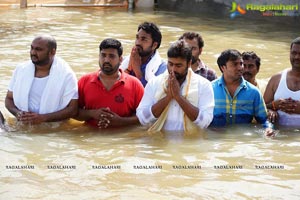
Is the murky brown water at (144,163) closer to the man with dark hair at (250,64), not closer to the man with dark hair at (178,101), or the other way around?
the man with dark hair at (178,101)

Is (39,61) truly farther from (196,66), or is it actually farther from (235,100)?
(235,100)

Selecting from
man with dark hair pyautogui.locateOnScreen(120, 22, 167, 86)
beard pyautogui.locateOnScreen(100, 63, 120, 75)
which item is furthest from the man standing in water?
man with dark hair pyautogui.locateOnScreen(120, 22, 167, 86)

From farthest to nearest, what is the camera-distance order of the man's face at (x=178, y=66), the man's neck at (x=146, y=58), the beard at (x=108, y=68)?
1. the man's neck at (x=146, y=58)
2. the beard at (x=108, y=68)
3. the man's face at (x=178, y=66)

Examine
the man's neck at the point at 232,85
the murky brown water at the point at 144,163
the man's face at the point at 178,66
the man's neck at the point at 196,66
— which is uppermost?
the man's face at the point at 178,66

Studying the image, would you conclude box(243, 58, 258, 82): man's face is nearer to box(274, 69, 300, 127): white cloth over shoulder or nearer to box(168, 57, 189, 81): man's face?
box(274, 69, 300, 127): white cloth over shoulder

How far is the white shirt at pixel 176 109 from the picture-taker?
641 centimetres

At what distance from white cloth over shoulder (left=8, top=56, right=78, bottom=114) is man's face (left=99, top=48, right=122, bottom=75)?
432 mm

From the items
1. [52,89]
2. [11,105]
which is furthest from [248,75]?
[11,105]

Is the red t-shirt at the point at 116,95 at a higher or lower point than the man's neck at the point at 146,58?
lower

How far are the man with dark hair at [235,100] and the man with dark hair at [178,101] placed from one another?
0.34 metres

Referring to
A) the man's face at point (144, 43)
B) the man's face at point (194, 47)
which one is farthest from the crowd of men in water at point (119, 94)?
the man's face at point (144, 43)

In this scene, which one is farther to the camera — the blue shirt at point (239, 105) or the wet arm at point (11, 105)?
the wet arm at point (11, 105)

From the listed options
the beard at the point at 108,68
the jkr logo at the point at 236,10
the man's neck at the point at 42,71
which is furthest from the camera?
the jkr logo at the point at 236,10

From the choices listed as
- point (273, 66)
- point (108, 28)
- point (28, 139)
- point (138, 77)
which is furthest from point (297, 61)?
point (108, 28)
